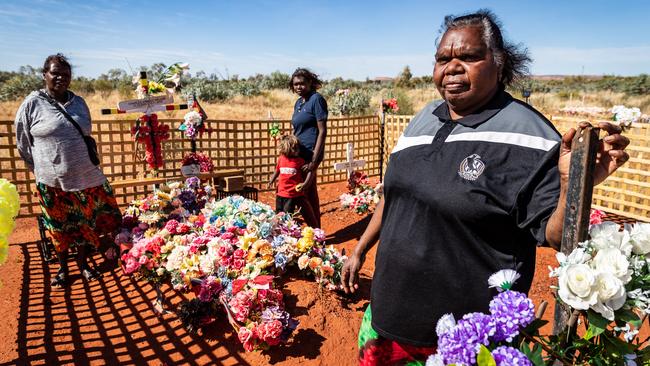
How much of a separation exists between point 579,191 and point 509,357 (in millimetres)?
Result: 401

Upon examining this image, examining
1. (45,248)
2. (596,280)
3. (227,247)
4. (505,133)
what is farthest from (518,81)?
(45,248)

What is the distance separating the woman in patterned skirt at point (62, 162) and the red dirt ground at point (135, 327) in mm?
364

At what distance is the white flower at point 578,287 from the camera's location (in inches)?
33.7

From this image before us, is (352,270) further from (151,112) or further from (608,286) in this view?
(151,112)

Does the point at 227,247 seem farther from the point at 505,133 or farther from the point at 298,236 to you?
the point at 505,133

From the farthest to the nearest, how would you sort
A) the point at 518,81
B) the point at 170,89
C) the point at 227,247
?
the point at 170,89 → the point at 227,247 → the point at 518,81

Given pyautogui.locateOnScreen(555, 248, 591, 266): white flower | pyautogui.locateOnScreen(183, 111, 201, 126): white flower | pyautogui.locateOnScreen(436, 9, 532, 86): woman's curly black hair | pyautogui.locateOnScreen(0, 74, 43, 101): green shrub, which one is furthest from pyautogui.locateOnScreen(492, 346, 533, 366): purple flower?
pyautogui.locateOnScreen(0, 74, 43, 101): green shrub

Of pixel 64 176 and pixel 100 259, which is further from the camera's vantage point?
pixel 100 259

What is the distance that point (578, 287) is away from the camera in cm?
86

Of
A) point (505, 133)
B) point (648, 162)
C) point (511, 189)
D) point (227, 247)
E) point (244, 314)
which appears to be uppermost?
point (505, 133)

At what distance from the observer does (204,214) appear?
4.33 m

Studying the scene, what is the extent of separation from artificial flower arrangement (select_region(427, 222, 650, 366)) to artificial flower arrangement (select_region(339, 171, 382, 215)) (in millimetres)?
5361

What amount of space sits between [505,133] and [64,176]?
3.73 m

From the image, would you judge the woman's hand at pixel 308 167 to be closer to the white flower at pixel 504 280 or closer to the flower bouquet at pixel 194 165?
the flower bouquet at pixel 194 165
